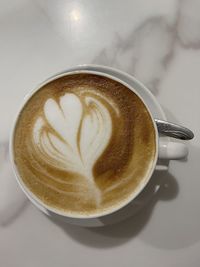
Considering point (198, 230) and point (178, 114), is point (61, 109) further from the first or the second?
point (198, 230)

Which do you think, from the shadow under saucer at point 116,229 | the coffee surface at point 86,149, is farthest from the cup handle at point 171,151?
the shadow under saucer at point 116,229

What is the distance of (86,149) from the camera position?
67 cm

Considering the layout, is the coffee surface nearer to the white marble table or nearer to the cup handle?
the cup handle

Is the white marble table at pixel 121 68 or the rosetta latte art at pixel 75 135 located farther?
the white marble table at pixel 121 68

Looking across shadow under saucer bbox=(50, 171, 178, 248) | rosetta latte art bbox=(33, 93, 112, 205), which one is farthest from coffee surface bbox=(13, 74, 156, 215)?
shadow under saucer bbox=(50, 171, 178, 248)

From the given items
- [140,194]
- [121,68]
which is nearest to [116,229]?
[140,194]

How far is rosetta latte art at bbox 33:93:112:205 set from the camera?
0.67 metres

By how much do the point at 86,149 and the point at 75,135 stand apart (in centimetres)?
3

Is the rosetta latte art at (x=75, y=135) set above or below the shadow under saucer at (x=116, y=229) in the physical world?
above

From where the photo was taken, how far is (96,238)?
2.71 ft

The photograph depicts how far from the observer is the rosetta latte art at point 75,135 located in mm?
674

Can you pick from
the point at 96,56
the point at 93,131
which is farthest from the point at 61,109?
the point at 96,56

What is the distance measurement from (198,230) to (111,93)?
336 mm

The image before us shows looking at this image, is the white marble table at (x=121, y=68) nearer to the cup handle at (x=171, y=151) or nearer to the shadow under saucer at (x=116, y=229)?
the shadow under saucer at (x=116, y=229)
